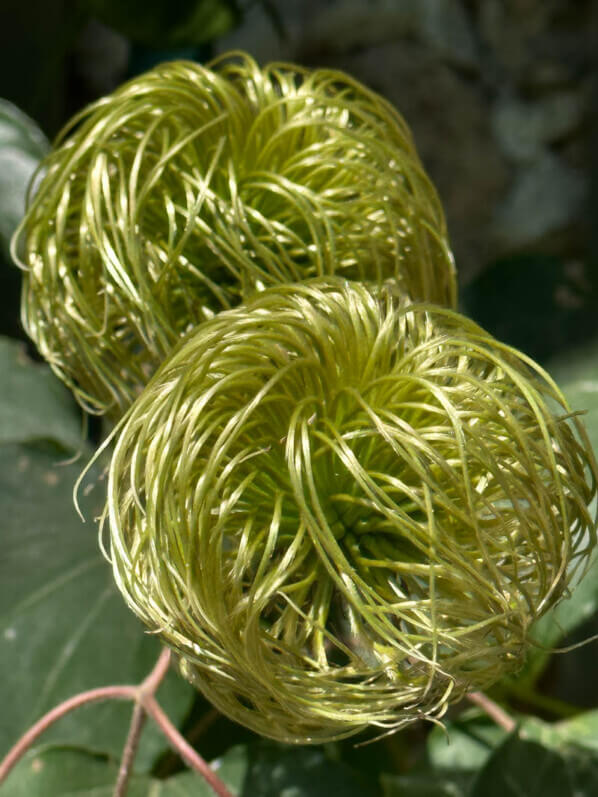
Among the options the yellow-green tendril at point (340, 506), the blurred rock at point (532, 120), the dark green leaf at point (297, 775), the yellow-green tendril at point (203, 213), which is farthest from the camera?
the blurred rock at point (532, 120)

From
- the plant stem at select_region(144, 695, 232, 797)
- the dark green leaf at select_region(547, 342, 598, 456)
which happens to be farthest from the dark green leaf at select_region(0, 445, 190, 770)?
the dark green leaf at select_region(547, 342, 598, 456)

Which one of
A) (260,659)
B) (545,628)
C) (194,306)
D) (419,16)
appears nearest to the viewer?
(260,659)

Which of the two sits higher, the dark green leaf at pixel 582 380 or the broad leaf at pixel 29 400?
the dark green leaf at pixel 582 380

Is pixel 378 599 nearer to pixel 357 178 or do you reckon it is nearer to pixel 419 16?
pixel 357 178

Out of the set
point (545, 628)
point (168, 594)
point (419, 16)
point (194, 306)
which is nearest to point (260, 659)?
point (168, 594)

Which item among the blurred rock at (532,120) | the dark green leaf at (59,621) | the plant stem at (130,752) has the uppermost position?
the blurred rock at (532,120)

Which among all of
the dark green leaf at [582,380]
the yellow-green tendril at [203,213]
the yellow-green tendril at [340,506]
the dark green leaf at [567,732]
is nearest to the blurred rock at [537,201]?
the dark green leaf at [582,380]

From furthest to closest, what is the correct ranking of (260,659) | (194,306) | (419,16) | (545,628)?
(419,16)
(545,628)
(194,306)
(260,659)

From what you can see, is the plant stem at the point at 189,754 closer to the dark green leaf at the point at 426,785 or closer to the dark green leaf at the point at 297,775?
the dark green leaf at the point at 297,775
